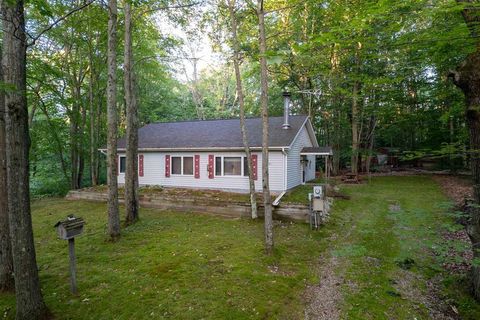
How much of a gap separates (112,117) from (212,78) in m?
23.9

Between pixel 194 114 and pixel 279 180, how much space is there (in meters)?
20.1

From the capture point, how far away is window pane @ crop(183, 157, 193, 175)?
1416cm

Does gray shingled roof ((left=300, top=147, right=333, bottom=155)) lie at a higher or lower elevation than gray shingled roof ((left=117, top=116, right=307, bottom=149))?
lower

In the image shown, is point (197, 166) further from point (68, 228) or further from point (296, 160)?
point (68, 228)

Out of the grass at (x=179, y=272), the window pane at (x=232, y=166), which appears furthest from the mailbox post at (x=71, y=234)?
the window pane at (x=232, y=166)

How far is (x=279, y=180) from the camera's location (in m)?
12.2

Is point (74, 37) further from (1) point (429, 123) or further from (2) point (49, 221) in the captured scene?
(1) point (429, 123)

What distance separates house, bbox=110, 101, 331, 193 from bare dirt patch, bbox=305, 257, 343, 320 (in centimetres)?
697

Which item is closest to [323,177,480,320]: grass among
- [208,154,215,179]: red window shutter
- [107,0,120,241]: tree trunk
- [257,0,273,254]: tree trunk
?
[257,0,273,254]: tree trunk

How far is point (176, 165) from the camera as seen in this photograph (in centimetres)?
1452

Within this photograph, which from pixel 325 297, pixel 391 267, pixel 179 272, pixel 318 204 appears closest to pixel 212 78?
pixel 318 204

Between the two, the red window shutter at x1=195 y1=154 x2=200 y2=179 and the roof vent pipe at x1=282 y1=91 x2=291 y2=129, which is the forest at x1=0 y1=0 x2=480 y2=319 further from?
the red window shutter at x1=195 y1=154 x2=200 y2=179

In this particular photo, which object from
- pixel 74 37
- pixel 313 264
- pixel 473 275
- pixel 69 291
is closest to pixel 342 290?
pixel 313 264

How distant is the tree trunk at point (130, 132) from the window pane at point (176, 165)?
5.55 metres
